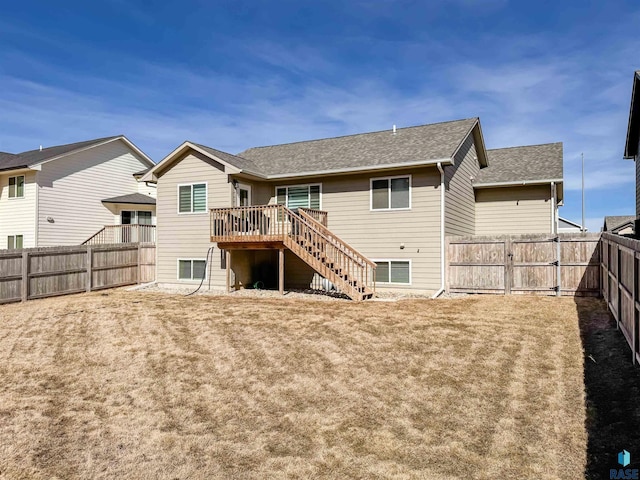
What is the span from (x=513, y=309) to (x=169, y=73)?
18.0 meters

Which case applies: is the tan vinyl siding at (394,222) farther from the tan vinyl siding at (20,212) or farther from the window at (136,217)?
the tan vinyl siding at (20,212)

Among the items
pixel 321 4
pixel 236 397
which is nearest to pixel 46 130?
pixel 321 4

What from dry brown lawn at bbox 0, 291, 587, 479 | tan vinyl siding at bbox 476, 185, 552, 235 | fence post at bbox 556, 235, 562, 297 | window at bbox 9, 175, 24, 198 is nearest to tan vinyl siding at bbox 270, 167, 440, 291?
fence post at bbox 556, 235, 562, 297

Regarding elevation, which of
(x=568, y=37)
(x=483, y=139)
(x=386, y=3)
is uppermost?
(x=386, y=3)

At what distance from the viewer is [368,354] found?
22.6 ft

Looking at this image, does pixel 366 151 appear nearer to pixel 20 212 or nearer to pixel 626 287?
pixel 626 287

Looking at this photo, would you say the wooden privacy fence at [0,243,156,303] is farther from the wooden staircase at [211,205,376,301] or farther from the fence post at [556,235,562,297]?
the fence post at [556,235,562,297]

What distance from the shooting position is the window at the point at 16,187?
67.8 ft

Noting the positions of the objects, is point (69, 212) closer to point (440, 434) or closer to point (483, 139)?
point (483, 139)

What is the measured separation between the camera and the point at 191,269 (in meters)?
15.6

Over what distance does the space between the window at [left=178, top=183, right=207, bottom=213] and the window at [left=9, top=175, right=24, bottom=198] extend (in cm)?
1096

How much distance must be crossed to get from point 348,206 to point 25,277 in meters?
10.6

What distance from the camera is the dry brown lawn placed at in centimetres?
382

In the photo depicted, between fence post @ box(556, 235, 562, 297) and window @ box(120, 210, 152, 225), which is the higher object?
window @ box(120, 210, 152, 225)
